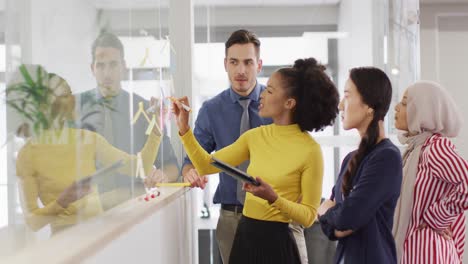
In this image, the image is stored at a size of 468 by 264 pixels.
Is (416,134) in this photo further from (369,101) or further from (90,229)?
(90,229)

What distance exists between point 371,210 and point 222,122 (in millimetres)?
834

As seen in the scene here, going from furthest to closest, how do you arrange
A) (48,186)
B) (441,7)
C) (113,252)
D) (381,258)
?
1. (441,7)
2. (381,258)
3. (113,252)
4. (48,186)

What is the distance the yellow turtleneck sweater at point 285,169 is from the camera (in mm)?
1852

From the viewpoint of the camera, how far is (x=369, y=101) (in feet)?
6.61

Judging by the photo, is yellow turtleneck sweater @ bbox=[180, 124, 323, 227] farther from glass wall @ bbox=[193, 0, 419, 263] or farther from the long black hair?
glass wall @ bbox=[193, 0, 419, 263]

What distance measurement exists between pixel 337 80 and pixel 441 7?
1815mm

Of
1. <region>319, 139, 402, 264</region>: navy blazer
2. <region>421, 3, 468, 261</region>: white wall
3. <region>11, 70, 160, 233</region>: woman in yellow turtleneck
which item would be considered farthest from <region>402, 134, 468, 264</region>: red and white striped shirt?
<region>421, 3, 468, 261</region>: white wall

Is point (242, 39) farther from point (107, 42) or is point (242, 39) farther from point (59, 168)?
point (59, 168)

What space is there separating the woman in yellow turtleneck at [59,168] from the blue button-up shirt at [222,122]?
1272mm

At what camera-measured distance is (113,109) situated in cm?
131

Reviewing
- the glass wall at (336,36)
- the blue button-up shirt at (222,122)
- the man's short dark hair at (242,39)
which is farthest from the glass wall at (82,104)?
the glass wall at (336,36)

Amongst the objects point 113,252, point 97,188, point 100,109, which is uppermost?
point 100,109

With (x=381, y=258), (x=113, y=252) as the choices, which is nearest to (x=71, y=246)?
(x=113, y=252)

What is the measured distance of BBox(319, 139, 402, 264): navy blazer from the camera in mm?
1842
